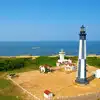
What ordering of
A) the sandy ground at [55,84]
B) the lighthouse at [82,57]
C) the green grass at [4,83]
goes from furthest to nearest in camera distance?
the green grass at [4,83] < the lighthouse at [82,57] < the sandy ground at [55,84]

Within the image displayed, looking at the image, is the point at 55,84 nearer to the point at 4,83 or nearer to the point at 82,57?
the point at 82,57

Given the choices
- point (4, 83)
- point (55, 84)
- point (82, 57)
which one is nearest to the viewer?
point (82, 57)

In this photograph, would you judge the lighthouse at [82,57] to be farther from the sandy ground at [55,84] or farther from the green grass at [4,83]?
the green grass at [4,83]

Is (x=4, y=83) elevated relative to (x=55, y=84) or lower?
lower

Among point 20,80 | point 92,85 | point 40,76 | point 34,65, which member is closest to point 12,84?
point 20,80

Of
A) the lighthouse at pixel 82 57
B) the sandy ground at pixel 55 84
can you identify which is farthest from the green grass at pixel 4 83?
the lighthouse at pixel 82 57

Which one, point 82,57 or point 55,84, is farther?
point 55,84

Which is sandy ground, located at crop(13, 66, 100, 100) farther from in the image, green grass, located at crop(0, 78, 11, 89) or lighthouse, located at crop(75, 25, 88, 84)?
green grass, located at crop(0, 78, 11, 89)

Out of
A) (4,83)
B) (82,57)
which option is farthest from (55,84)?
(4,83)
